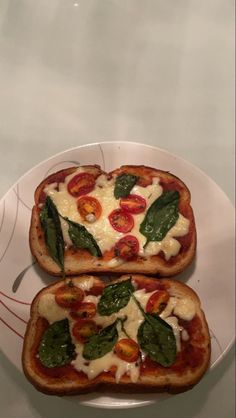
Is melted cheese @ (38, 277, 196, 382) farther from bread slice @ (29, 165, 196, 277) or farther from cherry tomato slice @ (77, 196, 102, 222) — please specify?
cherry tomato slice @ (77, 196, 102, 222)

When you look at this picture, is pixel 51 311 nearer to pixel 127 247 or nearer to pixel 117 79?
pixel 127 247

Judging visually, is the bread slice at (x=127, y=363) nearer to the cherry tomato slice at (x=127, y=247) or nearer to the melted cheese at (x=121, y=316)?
the melted cheese at (x=121, y=316)

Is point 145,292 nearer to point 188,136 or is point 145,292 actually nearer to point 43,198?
point 43,198

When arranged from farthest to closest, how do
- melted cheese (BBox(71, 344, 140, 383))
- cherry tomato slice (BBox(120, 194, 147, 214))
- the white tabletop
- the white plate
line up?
the white tabletop, cherry tomato slice (BBox(120, 194, 147, 214)), the white plate, melted cheese (BBox(71, 344, 140, 383))

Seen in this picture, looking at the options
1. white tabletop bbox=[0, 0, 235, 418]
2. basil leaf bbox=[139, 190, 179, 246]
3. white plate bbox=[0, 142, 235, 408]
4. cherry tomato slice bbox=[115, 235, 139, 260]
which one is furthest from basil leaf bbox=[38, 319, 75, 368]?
white tabletop bbox=[0, 0, 235, 418]

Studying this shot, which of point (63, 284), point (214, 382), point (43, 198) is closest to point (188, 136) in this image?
point (43, 198)
